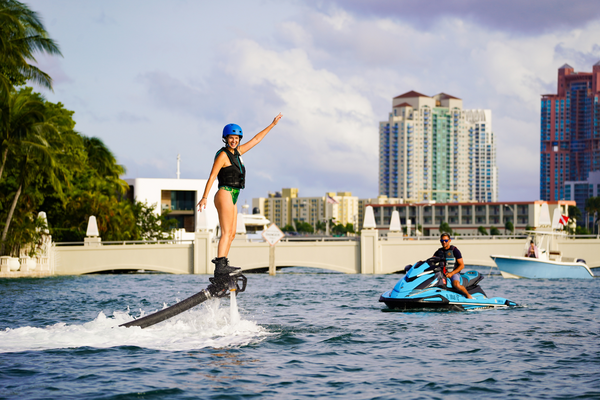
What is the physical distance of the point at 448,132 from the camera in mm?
198625

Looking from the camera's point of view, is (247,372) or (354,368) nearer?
(247,372)

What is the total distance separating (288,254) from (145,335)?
4083 cm

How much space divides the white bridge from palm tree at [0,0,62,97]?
53.0ft

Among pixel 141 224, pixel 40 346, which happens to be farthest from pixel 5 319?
pixel 141 224

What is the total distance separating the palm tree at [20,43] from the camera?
30.2 m

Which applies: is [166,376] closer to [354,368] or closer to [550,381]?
[354,368]

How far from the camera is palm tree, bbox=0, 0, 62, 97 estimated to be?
3022 cm

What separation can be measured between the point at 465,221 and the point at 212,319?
12565cm

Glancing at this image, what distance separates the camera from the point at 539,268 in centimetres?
3759

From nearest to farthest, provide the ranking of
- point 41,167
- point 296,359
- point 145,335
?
point 296,359
point 145,335
point 41,167

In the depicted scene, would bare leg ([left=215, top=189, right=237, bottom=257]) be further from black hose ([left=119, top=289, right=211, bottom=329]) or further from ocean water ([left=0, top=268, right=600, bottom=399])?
ocean water ([left=0, top=268, right=600, bottom=399])

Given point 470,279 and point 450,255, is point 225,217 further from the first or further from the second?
point 470,279

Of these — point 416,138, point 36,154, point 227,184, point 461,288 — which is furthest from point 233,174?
point 416,138

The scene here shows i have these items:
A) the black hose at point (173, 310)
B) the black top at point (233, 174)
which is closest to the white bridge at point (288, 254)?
the black hose at point (173, 310)
